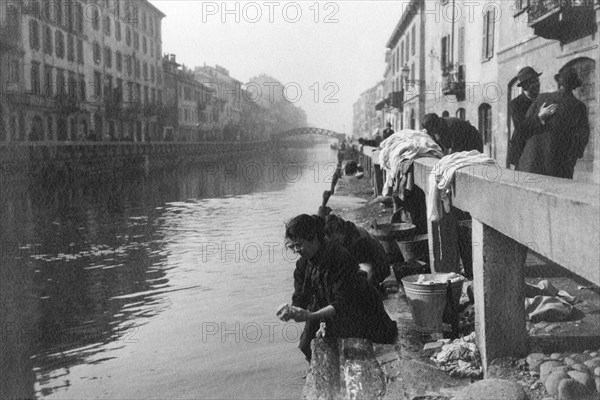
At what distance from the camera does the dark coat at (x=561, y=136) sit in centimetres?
523

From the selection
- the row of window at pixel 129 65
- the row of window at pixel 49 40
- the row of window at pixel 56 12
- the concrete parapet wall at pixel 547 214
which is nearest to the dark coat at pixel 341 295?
the concrete parapet wall at pixel 547 214

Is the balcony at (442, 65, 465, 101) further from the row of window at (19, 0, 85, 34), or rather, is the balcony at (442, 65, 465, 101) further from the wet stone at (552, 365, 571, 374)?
the row of window at (19, 0, 85, 34)

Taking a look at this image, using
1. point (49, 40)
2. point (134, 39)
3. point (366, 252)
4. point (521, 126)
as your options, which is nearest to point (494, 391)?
point (366, 252)

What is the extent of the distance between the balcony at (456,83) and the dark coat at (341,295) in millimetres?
18069

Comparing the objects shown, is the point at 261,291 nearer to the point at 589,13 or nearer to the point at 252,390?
the point at 252,390

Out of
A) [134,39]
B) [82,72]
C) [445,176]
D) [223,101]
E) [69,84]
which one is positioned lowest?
[445,176]

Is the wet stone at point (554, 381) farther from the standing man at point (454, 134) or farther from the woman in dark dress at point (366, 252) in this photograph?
the standing man at point (454, 134)

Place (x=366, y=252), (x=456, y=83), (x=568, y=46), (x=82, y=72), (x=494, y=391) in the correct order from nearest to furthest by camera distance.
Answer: (x=494, y=391)
(x=366, y=252)
(x=568, y=46)
(x=456, y=83)
(x=82, y=72)

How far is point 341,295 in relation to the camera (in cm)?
386

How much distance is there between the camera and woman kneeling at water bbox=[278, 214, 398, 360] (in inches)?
147

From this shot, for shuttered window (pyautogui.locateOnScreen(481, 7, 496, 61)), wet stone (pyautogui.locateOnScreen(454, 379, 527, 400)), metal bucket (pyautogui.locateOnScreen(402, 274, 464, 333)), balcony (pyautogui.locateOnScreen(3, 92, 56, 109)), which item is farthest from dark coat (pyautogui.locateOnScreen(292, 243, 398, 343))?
balcony (pyautogui.locateOnScreen(3, 92, 56, 109))

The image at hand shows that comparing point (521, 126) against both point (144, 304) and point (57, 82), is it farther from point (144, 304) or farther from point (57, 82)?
point (57, 82)

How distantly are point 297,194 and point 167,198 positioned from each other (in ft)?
17.2

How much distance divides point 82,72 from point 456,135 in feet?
115
